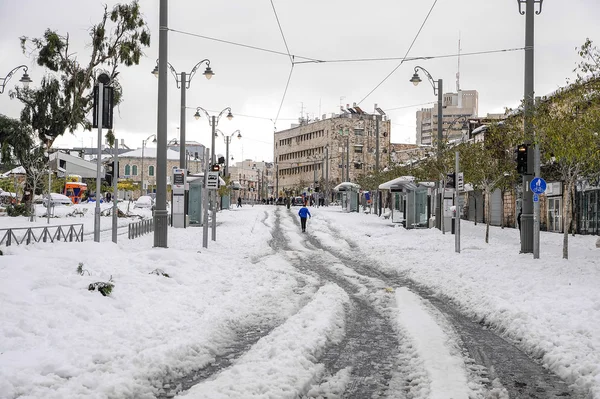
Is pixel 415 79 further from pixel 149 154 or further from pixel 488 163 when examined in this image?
pixel 149 154

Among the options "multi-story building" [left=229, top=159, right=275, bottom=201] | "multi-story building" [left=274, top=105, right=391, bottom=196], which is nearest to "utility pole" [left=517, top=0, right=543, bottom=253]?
"multi-story building" [left=274, top=105, right=391, bottom=196]

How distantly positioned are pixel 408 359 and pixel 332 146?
123m

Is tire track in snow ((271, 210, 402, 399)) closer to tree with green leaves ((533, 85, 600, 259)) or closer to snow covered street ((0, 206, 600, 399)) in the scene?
snow covered street ((0, 206, 600, 399))

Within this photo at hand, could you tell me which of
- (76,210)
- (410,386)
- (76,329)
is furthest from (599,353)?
(76,210)

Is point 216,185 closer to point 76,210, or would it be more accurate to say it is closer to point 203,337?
point 203,337

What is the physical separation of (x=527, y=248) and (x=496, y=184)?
9.35 m

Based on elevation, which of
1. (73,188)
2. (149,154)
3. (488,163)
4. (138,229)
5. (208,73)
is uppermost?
(149,154)

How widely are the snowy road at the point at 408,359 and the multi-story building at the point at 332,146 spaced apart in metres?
114

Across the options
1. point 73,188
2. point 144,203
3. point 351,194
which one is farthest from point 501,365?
point 73,188

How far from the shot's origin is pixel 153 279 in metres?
11.3

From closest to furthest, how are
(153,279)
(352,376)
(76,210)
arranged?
(352,376) < (153,279) < (76,210)

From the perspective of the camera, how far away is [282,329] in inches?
321

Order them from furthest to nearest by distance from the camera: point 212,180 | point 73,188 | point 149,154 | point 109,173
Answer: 1. point 149,154
2. point 73,188
3. point 212,180
4. point 109,173

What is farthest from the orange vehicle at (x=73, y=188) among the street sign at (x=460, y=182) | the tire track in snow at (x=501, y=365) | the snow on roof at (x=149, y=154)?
the tire track in snow at (x=501, y=365)
